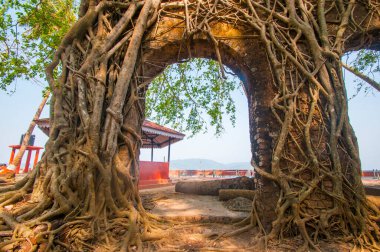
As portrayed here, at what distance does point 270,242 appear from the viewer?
279cm

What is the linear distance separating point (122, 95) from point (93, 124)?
0.64 meters

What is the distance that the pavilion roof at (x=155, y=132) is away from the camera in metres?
9.00

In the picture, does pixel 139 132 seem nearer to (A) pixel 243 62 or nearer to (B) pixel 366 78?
(A) pixel 243 62

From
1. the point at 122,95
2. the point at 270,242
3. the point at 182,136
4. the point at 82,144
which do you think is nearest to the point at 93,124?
the point at 82,144

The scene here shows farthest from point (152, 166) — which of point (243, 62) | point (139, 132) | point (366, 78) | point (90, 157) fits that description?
point (366, 78)

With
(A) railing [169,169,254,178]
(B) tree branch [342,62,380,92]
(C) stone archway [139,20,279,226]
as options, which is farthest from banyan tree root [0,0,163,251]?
(A) railing [169,169,254,178]

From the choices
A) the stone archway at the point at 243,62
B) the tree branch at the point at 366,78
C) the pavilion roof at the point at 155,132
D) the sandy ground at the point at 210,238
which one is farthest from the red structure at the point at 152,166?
the tree branch at the point at 366,78

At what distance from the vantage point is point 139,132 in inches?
155

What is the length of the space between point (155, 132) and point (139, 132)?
5.77 meters

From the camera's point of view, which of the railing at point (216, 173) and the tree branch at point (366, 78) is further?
the railing at point (216, 173)

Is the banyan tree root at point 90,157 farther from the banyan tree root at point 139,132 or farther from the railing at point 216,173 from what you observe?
the railing at point 216,173

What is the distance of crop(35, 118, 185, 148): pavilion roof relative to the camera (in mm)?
9000

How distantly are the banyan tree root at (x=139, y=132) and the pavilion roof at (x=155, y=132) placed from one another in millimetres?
5515

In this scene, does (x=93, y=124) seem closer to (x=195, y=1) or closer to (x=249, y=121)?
(x=249, y=121)
